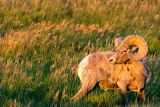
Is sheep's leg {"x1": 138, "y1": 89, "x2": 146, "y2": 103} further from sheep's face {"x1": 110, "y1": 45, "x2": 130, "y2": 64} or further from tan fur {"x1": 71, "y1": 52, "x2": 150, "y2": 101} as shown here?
sheep's face {"x1": 110, "y1": 45, "x2": 130, "y2": 64}

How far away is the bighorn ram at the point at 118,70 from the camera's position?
307 inches

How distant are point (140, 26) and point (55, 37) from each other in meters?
3.81

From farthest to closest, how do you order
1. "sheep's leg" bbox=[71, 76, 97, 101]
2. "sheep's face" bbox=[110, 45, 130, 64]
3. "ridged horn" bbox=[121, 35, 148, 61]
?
"sheep's leg" bbox=[71, 76, 97, 101], "sheep's face" bbox=[110, 45, 130, 64], "ridged horn" bbox=[121, 35, 148, 61]

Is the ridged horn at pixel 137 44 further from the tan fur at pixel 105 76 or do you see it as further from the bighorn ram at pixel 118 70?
the tan fur at pixel 105 76

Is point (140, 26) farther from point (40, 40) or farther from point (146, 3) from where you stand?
point (40, 40)

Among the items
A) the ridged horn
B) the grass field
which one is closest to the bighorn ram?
the ridged horn

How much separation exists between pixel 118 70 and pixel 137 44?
1.95 feet

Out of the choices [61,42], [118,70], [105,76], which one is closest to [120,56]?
[118,70]

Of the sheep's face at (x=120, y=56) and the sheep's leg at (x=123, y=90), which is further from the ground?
the sheep's face at (x=120, y=56)

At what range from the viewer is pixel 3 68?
8492 mm

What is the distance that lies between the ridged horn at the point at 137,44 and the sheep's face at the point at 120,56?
0.30 ft

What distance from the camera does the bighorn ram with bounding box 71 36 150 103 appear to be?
779 cm

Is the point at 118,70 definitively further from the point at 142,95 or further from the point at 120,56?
the point at 142,95

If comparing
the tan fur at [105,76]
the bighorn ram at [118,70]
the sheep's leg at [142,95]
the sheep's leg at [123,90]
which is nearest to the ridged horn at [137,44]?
the bighorn ram at [118,70]
